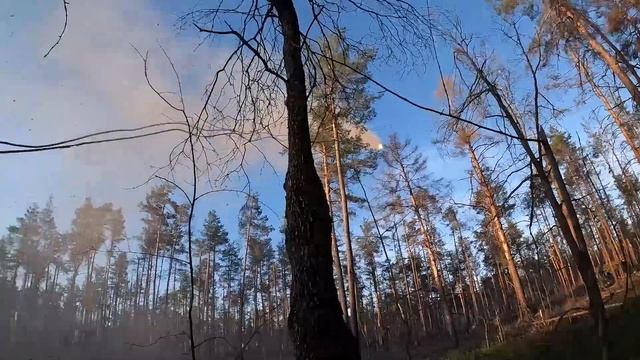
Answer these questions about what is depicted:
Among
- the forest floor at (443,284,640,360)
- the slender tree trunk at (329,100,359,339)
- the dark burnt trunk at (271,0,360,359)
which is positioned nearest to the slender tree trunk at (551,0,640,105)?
the forest floor at (443,284,640,360)

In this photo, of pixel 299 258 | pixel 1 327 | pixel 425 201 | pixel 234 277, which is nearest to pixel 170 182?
pixel 299 258

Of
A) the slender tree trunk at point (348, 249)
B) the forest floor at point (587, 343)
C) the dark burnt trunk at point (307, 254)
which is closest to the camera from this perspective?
the dark burnt trunk at point (307, 254)

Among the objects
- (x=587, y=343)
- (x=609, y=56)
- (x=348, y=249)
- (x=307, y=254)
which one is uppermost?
(x=609, y=56)

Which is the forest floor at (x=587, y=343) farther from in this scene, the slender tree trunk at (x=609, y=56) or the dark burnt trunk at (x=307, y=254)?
the slender tree trunk at (x=609, y=56)

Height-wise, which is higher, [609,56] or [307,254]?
[609,56]

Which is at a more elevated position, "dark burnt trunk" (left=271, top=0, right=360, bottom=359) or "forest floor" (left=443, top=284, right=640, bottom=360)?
"dark burnt trunk" (left=271, top=0, right=360, bottom=359)

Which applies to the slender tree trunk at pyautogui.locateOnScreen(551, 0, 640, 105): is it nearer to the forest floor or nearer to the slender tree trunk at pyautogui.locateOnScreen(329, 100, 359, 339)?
the forest floor

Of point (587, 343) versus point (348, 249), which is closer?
point (587, 343)

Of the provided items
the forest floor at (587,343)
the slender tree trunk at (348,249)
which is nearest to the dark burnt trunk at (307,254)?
the forest floor at (587,343)

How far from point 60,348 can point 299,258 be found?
5071 cm

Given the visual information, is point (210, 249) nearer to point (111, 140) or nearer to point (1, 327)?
point (1, 327)

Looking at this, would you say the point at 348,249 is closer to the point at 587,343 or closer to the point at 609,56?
the point at 587,343

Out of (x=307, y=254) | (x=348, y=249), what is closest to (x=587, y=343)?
(x=307, y=254)

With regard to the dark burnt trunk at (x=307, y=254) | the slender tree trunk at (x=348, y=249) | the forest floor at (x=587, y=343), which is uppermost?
the slender tree trunk at (x=348, y=249)
